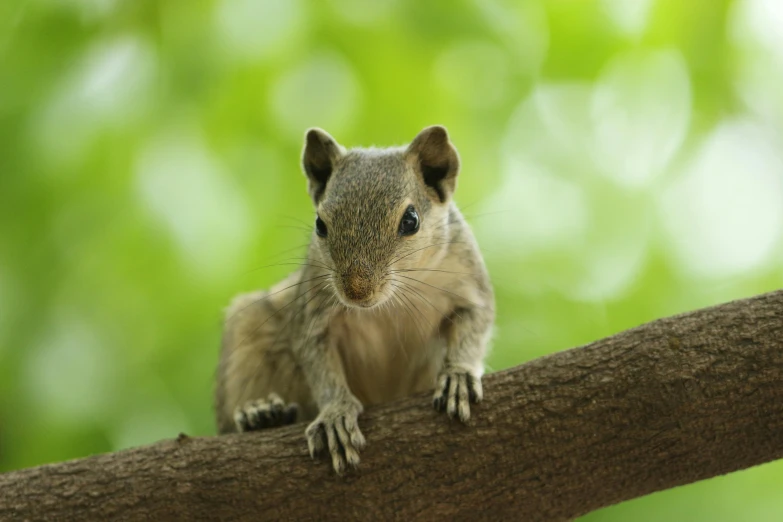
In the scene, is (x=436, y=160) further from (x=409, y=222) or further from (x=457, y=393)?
(x=457, y=393)

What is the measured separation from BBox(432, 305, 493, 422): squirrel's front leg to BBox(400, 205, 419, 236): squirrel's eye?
538mm

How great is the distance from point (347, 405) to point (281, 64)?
A: 263 centimetres

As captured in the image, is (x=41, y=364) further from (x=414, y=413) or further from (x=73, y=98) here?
(x=414, y=413)

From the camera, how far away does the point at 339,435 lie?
10.4ft

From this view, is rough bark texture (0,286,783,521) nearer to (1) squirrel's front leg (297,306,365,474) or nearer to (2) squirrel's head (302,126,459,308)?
(1) squirrel's front leg (297,306,365,474)

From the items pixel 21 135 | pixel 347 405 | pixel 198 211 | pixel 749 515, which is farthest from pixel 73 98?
pixel 749 515

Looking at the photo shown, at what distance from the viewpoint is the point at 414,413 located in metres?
3.21

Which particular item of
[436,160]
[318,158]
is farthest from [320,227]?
[436,160]

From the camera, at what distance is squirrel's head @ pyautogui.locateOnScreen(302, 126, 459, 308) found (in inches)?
124

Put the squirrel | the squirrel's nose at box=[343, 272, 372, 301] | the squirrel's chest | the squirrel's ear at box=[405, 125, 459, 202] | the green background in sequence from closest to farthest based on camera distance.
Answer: the squirrel's nose at box=[343, 272, 372, 301] → the squirrel → the squirrel's ear at box=[405, 125, 459, 202] → the squirrel's chest → the green background

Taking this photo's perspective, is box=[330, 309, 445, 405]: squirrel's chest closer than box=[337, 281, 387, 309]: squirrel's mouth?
No

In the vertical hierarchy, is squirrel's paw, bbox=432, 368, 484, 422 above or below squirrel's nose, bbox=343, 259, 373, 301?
below

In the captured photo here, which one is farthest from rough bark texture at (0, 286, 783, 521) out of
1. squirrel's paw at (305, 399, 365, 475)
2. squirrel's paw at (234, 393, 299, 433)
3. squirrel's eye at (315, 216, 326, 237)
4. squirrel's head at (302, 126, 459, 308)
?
squirrel's eye at (315, 216, 326, 237)

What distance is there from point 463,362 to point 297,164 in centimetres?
213
